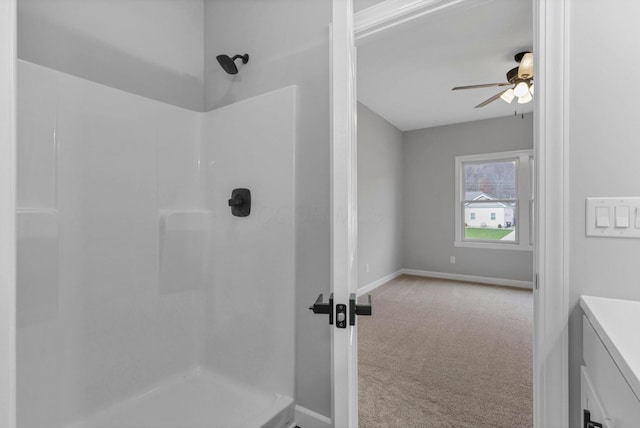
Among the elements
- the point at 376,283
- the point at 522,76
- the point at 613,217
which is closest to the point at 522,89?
the point at 522,76

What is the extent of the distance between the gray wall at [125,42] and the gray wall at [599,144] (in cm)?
195

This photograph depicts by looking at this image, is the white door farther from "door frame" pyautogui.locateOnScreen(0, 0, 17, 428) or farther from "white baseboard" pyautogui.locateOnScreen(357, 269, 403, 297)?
"white baseboard" pyautogui.locateOnScreen(357, 269, 403, 297)

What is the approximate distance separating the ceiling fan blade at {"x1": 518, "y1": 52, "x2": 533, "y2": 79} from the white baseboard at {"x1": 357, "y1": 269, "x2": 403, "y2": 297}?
2.70 meters

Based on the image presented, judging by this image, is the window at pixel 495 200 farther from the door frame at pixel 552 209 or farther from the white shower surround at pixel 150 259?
the white shower surround at pixel 150 259

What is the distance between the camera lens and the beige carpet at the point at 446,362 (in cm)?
170

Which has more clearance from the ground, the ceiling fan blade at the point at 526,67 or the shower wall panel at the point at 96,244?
the ceiling fan blade at the point at 526,67

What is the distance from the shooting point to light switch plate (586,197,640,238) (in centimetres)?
93

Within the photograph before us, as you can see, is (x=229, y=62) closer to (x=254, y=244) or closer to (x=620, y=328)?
(x=254, y=244)

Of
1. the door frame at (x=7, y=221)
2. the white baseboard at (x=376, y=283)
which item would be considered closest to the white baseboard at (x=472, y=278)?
the white baseboard at (x=376, y=283)

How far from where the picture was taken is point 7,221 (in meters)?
0.76

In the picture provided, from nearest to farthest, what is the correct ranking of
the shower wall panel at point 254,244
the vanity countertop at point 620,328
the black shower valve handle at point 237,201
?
the vanity countertop at point 620,328 < the shower wall panel at point 254,244 < the black shower valve handle at point 237,201

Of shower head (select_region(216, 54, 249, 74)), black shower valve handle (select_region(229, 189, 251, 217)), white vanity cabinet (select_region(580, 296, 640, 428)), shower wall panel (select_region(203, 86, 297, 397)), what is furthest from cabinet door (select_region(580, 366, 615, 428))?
shower head (select_region(216, 54, 249, 74))

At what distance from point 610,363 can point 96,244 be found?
1937 millimetres

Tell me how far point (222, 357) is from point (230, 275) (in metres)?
0.49
